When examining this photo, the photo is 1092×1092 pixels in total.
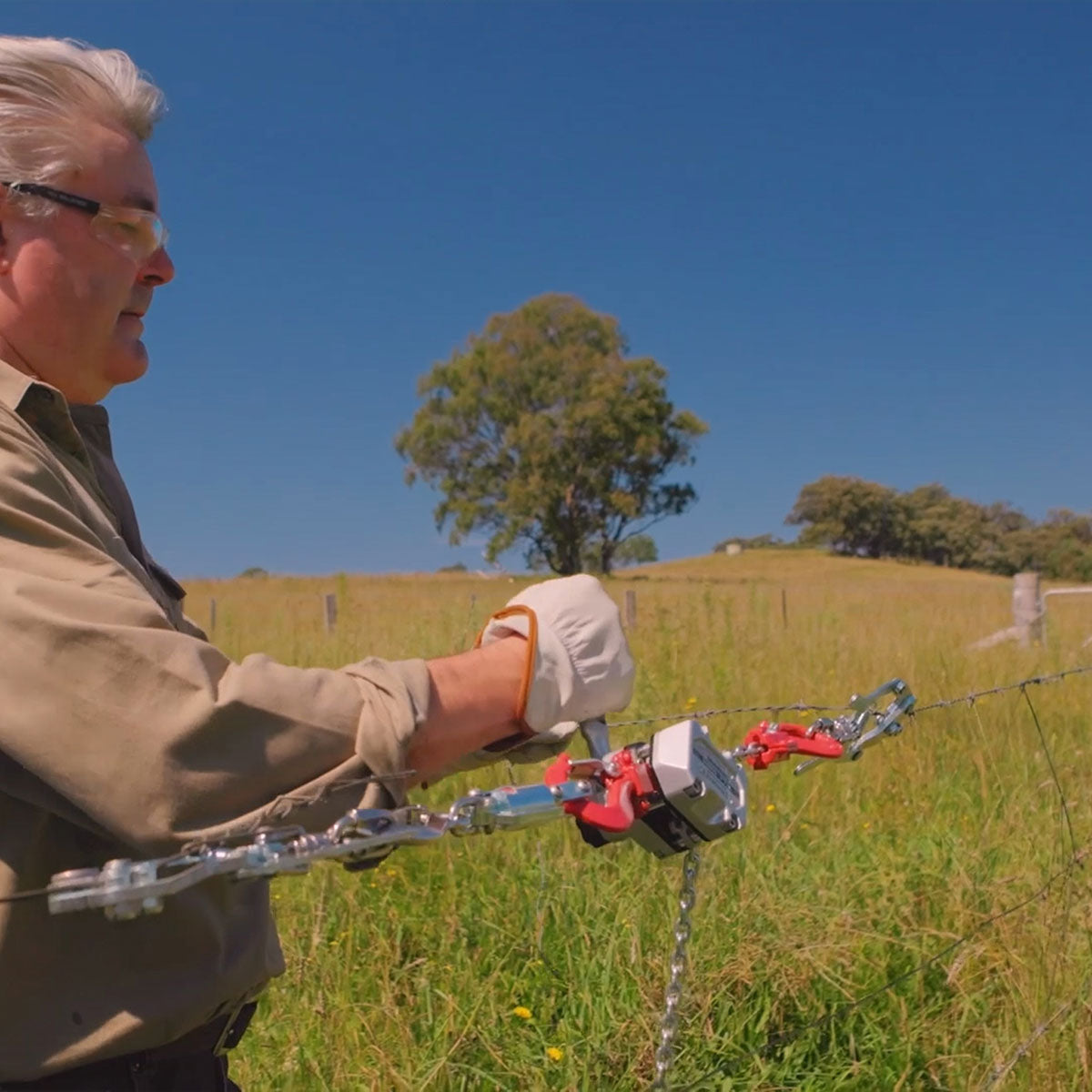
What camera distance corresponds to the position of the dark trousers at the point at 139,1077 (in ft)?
3.79

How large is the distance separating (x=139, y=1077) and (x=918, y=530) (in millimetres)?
84642

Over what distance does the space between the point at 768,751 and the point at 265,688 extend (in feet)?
2.89

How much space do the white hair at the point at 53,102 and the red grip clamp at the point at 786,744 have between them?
1.17 m

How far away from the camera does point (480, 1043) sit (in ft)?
8.18

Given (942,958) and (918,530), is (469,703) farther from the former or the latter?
(918,530)

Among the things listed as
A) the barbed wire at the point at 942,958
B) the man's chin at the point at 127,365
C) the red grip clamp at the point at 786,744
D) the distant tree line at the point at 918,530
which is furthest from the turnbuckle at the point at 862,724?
the distant tree line at the point at 918,530

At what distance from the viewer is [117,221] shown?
1264mm

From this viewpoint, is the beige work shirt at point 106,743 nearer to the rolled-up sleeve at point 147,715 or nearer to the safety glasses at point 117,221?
the rolled-up sleeve at point 147,715

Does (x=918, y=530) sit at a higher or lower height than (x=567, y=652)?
higher

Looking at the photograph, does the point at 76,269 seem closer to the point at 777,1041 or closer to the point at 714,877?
the point at 777,1041

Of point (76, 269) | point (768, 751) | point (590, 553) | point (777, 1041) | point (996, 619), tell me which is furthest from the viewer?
point (590, 553)

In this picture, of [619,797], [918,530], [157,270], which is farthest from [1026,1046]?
[918,530]

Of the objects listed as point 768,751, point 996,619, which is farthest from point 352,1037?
point 996,619

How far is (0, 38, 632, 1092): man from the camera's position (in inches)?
36.7
